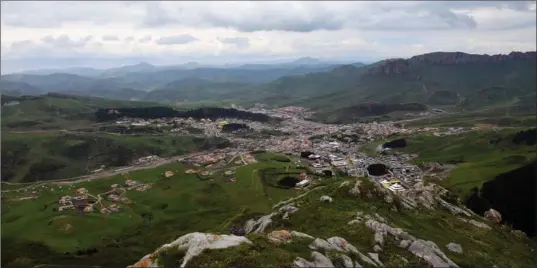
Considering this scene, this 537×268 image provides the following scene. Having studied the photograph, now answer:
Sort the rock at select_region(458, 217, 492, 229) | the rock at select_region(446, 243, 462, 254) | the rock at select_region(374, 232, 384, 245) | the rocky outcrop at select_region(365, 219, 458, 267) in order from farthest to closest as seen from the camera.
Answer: the rock at select_region(458, 217, 492, 229)
the rock at select_region(446, 243, 462, 254)
the rock at select_region(374, 232, 384, 245)
the rocky outcrop at select_region(365, 219, 458, 267)

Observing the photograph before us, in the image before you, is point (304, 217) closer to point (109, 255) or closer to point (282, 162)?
point (109, 255)

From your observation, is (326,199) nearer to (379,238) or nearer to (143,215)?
(379,238)

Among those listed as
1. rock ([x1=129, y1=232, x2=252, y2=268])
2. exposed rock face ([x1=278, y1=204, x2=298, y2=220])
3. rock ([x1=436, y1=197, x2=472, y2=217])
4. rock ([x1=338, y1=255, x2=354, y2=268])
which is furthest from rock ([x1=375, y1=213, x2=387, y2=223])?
rock ([x1=436, y1=197, x2=472, y2=217])

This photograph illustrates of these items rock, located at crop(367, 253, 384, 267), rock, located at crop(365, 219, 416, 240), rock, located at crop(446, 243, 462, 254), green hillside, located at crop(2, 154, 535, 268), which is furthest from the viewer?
rock, located at crop(446, 243, 462, 254)

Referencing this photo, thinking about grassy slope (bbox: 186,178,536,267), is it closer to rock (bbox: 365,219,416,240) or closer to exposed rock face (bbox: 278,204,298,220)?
rock (bbox: 365,219,416,240)

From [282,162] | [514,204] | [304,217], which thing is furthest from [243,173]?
[304,217]

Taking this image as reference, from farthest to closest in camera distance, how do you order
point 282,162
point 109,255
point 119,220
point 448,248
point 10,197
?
1. point 282,162
2. point 10,197
3. point 119,220
4. point 109,255
5. point 448,248

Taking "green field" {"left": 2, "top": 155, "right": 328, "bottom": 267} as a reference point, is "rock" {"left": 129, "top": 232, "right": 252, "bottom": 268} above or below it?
above
